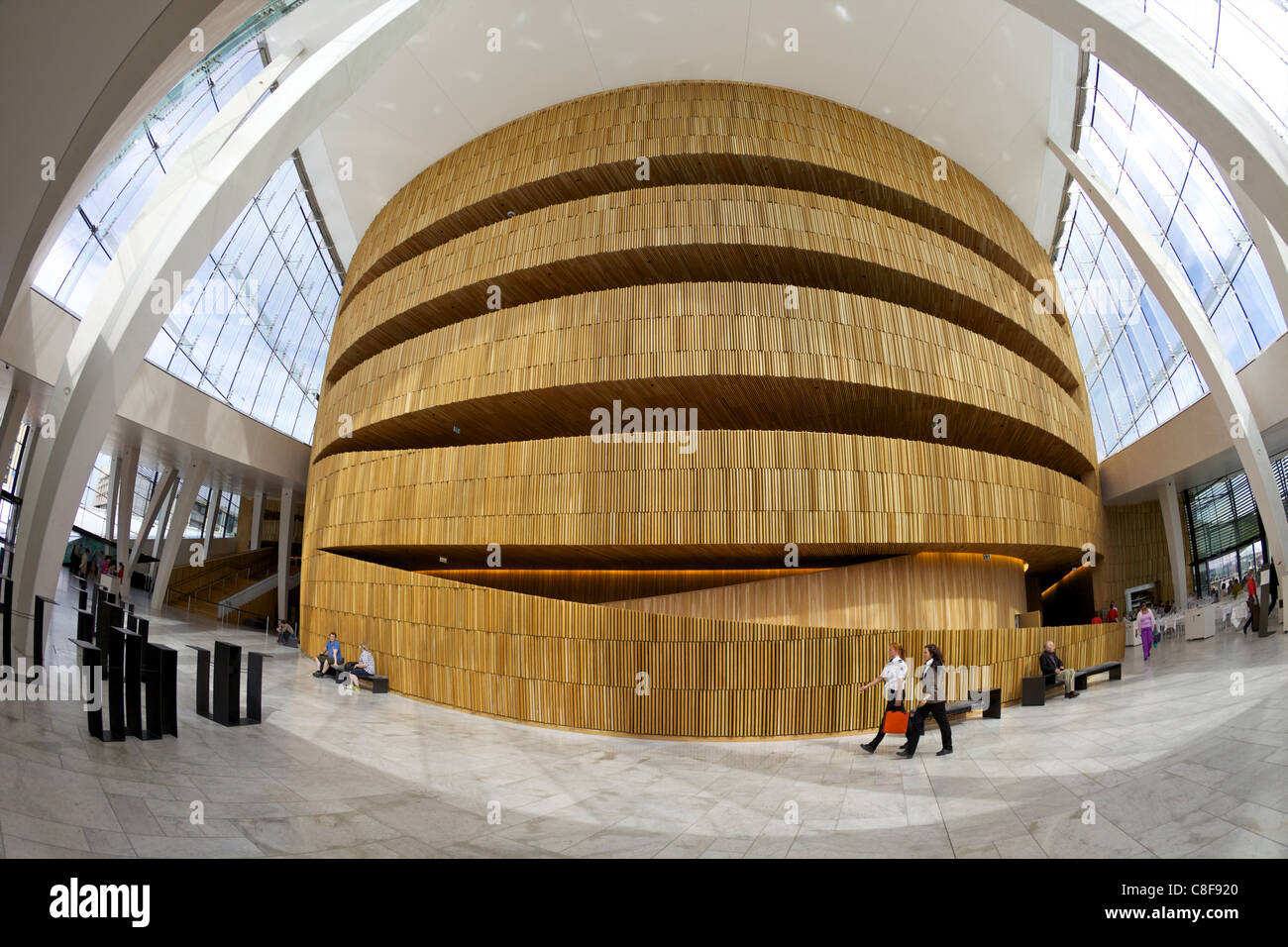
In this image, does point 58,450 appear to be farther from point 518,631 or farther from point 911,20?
point 911,20

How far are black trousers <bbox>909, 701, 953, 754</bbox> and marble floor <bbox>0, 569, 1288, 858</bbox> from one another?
0.22 metres

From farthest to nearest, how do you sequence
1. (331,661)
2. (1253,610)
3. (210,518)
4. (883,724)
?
(210,518)
(1253,610)
(331,661)
(883,724)

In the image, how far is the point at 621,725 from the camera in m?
11.9

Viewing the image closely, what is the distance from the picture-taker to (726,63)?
17.9 m

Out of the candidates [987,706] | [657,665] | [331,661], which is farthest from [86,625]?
[987,706]

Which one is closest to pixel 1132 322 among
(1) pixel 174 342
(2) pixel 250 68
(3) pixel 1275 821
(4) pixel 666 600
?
(4) pixel 666 600

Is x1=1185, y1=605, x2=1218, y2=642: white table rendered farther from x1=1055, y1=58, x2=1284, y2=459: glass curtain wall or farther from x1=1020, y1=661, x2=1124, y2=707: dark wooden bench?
x1=1055, y1=58, x2=1284, y2=459: glass curtain wall

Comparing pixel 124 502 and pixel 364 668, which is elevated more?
pixel 124 502

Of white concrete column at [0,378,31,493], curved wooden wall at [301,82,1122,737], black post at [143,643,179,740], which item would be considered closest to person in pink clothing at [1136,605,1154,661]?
curved wooden wall at [301,82,1122,737]

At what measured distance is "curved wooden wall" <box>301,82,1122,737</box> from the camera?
499 inches

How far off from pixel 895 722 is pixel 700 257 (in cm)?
1093

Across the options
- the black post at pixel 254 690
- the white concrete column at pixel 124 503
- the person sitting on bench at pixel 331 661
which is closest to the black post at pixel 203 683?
the black post at pixel 254 690

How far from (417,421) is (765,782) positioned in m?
13.0

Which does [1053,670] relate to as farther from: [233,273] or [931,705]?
[233,273]
